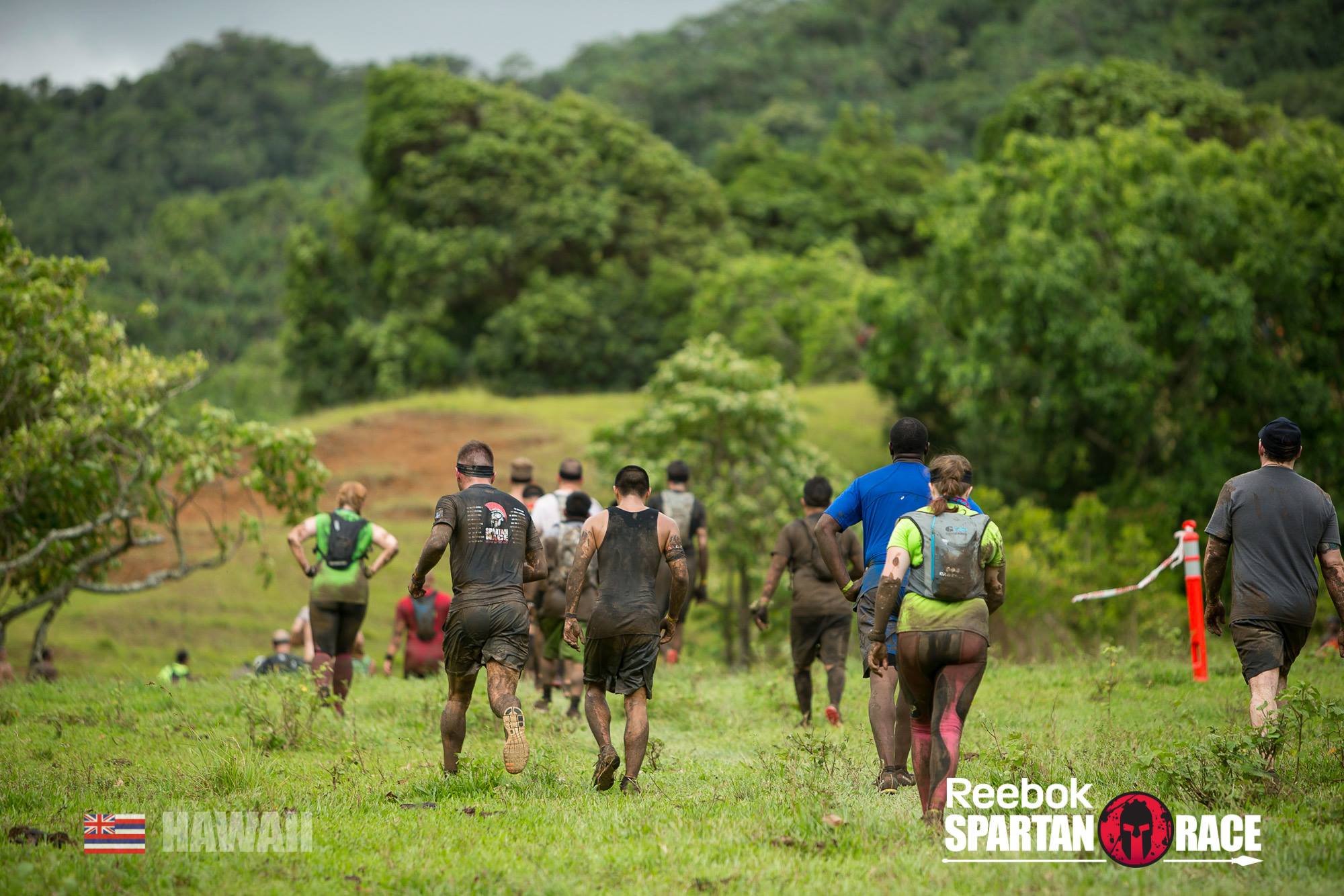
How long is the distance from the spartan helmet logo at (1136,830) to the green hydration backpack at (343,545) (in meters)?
6.71

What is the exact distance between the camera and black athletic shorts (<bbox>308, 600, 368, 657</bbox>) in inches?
429

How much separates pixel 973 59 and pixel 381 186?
59.8m

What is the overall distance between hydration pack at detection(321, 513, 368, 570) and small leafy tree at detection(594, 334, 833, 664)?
1272 centimetres

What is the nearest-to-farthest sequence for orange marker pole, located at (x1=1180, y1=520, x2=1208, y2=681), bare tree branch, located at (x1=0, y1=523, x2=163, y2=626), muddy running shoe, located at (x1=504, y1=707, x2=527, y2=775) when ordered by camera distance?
muddy running shoe, located at (x1=504, y1=707, x2=527, y2=775), orange marker pole, located at (x1=1180, y1=520, x2=1208, y2=681), bare tree branch, located at (x1=0, y1=523, x2=163, y2=626)

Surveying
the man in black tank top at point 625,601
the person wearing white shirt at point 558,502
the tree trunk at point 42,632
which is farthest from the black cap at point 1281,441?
the tree trunk at point 42,632

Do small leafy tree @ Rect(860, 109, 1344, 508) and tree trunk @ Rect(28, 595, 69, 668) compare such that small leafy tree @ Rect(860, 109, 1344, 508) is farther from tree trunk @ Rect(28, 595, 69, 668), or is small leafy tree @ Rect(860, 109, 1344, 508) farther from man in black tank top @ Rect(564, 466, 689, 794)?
man in black tank top @ Rect(564, 466, 689, 794)

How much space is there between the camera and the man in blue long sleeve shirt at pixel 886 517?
7.92m

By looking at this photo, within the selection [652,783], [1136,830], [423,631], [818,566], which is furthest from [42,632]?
[1136,830]

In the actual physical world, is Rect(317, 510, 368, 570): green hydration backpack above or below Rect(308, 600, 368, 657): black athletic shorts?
above

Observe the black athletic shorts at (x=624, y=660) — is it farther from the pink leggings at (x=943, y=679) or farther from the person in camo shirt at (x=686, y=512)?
the person in camo shirt at (x=686, y=512)

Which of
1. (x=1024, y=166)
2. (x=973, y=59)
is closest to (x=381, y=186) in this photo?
(x=1024, y=166)

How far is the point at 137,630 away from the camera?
26109 mm

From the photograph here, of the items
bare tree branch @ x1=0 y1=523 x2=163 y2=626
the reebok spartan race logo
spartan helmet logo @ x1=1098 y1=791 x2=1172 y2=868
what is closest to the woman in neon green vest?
the reebok spartan race logo

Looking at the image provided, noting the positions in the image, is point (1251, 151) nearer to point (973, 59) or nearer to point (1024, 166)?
point (1024, 166)
